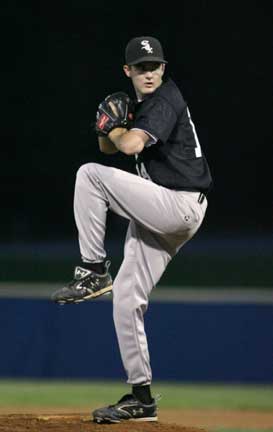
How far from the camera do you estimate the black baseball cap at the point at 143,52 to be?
15.2 ft

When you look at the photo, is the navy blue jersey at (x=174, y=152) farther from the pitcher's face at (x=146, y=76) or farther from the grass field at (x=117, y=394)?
the grass field at (x=117, y=394)

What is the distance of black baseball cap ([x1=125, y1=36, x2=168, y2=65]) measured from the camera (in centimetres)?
463

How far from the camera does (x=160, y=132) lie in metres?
4.50

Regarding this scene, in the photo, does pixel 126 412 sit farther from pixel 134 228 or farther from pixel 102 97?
pixel 102 97

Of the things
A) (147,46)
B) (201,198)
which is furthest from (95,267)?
(147,46)

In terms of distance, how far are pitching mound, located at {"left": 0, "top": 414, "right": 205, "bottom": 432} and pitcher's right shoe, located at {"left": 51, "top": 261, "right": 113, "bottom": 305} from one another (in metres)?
0.59

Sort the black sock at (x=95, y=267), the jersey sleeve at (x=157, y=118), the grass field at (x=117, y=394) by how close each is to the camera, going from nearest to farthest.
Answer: the jersey sleeve at (x=157, y=118) < the black sock at (x=95, y=267) < the grass field at (x=117, y=394)

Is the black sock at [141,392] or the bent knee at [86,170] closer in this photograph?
the bent knee at [86,170]

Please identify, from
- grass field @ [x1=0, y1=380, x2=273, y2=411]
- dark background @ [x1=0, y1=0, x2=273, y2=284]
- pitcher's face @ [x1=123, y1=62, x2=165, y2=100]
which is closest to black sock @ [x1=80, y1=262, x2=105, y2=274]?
pitcher's face @ [x1=123, y1=62, x2=165, y2=100]

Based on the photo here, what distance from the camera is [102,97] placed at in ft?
52.2

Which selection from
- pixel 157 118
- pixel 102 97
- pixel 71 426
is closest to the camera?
pixel 157 118

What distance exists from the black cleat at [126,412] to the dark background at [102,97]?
10.8 m

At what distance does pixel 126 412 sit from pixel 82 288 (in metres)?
0.65

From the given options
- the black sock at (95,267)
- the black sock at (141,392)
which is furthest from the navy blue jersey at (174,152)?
the black sock at (141,392)
